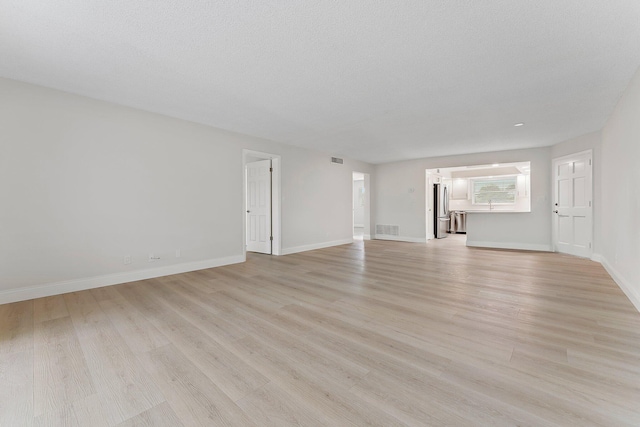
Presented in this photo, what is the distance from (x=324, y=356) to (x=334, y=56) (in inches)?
101

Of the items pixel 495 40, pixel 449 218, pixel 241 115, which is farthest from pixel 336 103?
pixel 449 218

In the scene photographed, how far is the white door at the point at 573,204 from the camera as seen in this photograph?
5438mm

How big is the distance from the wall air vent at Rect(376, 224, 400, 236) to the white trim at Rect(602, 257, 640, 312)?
4.74 metres

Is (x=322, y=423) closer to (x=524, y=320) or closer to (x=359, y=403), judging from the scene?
(x=359, y=403)

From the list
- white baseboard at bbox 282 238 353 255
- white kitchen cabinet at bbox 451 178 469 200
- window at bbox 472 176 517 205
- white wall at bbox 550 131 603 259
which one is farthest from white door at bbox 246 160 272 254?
window at bbox 472 176 517 205

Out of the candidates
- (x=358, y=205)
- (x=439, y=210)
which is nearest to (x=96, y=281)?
(x=439, y=210)

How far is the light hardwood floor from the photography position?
140cm

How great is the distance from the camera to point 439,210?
9.48 meters

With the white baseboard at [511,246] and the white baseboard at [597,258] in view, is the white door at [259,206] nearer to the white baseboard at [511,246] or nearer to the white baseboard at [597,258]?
the white baseboard at [511,246]

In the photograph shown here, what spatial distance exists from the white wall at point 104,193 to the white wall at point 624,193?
17.5 ft

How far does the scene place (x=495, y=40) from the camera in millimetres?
2336

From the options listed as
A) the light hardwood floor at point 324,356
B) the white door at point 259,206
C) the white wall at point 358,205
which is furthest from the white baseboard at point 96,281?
the white wall at point 358,205

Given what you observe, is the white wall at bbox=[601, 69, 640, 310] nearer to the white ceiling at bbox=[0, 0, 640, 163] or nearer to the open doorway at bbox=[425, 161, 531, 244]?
the white ceiling at bbox=[0, 0, 640, 163]

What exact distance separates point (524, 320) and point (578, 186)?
16.1 ft
